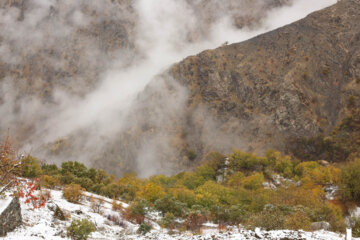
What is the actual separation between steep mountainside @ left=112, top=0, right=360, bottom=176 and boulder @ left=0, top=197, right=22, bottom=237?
7227cm

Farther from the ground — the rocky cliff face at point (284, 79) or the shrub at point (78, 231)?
the rocky cliff face at point (284, 79)

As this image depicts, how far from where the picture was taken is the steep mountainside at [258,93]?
79562 mm

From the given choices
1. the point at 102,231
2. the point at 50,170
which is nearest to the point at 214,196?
the point at 102,231

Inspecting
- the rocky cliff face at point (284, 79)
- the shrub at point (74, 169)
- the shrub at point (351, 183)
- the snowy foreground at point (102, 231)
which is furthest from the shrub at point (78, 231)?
the rocky cliff face at point (284, 79)

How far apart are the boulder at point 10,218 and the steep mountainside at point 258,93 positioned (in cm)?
7227

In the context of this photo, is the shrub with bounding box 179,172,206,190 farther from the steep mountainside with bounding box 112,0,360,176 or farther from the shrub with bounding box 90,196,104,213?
the shrub with bounding box 90,196,104,213

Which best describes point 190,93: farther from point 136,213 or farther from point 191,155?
point 136,213

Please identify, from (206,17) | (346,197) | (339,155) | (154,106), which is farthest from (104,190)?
(206,17)

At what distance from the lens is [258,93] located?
290ft

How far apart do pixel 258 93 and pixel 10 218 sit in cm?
8382

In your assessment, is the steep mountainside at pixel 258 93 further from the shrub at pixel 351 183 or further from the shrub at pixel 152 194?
the shrub at pixel 152 194

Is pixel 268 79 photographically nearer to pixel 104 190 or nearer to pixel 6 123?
pixel 104 190

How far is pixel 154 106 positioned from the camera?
100m

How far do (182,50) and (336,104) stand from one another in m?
93.5
